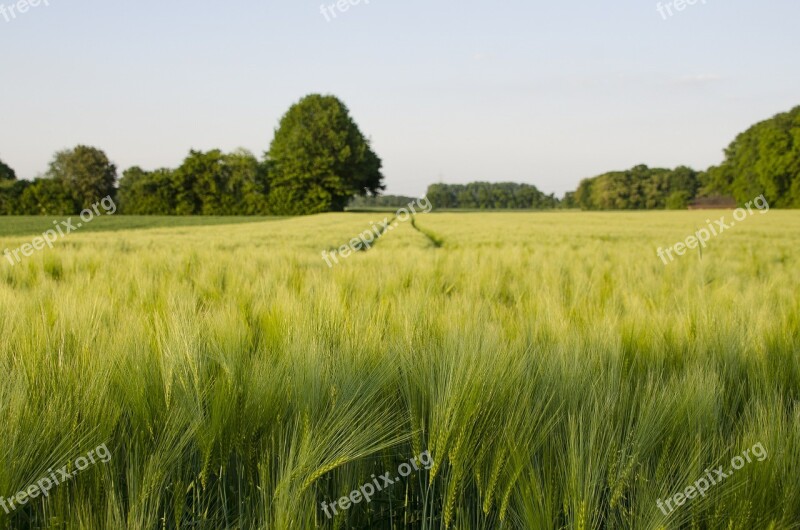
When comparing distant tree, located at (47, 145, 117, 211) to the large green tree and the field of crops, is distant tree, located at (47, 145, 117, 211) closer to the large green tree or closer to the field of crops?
the large green tree

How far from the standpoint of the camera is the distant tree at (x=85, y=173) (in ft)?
187

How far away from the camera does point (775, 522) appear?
0.76 m

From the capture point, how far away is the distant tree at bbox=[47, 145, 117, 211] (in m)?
57.0

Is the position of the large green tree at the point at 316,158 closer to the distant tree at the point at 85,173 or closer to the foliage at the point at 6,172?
the distant tree at the point at 85,173

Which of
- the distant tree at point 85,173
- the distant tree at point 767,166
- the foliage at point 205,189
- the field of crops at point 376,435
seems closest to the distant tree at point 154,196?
the foliage at point 205,189

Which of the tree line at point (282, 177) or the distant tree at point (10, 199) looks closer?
the distant tree at point (10, 199)

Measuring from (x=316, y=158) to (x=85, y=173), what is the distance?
26127mm

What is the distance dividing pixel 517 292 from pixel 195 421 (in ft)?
7.66

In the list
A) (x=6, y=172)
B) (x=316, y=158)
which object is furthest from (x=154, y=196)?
(x=6, y=172)

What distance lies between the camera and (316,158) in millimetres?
52344

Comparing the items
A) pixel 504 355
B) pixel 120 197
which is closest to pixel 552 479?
pixel 504 355

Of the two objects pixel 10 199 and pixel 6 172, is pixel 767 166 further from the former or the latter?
pixel 6 172

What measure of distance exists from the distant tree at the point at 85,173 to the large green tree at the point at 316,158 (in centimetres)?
1924

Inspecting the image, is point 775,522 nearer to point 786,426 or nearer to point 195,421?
point 786,426
